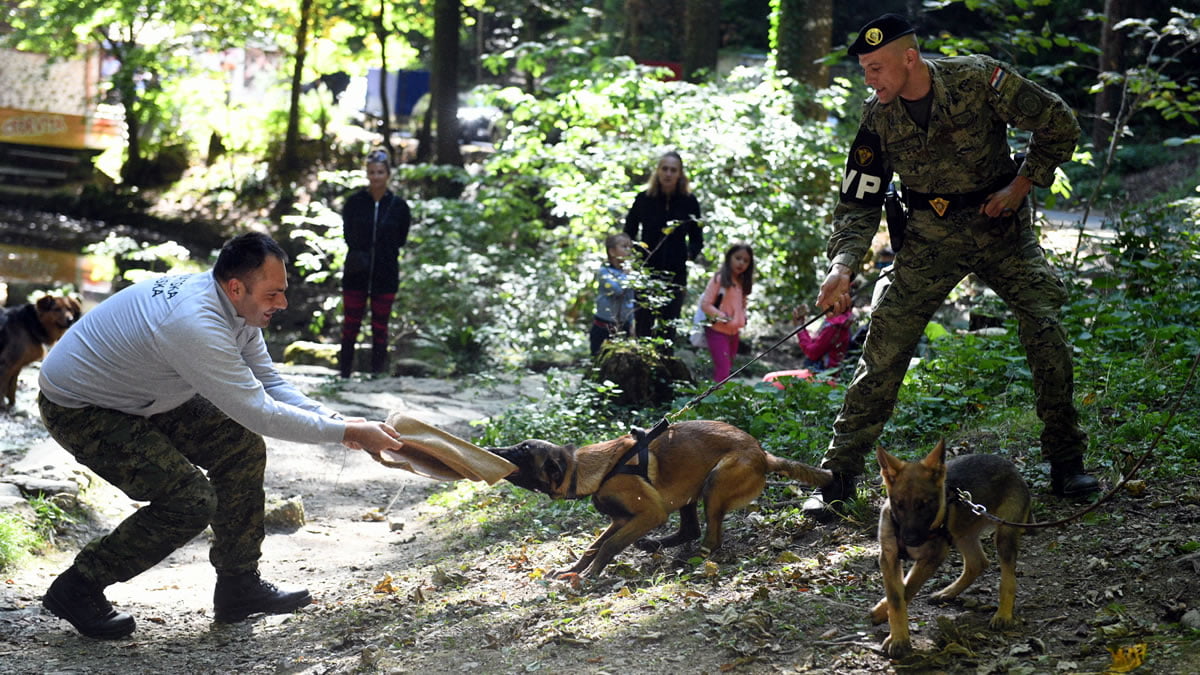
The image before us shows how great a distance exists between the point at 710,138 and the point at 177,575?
7.54 meters

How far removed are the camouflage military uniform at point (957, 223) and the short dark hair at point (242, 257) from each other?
274cm

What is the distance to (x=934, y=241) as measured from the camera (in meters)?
5.23

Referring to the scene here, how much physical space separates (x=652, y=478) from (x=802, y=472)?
774 millimetres

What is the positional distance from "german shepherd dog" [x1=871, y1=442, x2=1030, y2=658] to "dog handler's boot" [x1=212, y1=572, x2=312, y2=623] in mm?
3002

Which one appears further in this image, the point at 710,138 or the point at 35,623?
the point at 710,138

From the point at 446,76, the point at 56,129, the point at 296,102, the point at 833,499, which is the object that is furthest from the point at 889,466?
the point at 56,129

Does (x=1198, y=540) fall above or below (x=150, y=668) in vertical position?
above

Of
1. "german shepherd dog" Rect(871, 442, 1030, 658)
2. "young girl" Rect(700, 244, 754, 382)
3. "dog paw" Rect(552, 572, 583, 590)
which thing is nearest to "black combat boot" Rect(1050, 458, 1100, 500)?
"german shepherd dog" Rect(871, 442, 1030, 658)

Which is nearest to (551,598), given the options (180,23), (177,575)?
(177,575)

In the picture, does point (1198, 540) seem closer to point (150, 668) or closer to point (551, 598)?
point (551, 598)

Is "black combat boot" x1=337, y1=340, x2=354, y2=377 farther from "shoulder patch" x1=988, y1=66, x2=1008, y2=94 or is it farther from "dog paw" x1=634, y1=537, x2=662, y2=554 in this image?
"shoulder patch" x1=988, y1=66, x2=1008, y2=94

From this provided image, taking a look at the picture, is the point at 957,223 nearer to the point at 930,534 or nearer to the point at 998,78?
the point at 998,78

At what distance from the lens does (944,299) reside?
5.29 meters

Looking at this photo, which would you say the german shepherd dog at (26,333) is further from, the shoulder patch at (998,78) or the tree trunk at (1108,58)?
the tree trunk at (1108,58)
